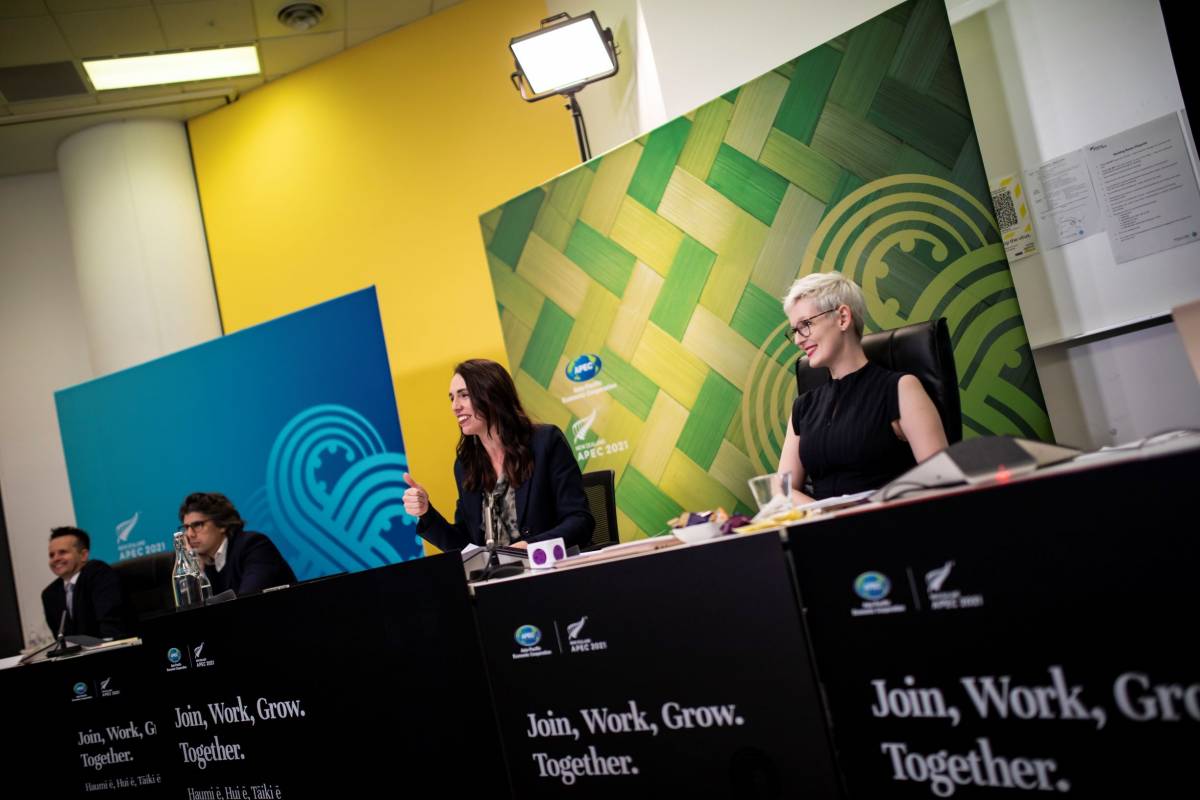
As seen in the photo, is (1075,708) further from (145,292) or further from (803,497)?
(145,292)

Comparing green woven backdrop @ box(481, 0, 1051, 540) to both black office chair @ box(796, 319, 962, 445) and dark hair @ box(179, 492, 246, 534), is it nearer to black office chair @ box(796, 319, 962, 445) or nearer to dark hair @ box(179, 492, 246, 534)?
black office chair @ box(796, 319, 962, 445)

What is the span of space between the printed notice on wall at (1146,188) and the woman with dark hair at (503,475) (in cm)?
177

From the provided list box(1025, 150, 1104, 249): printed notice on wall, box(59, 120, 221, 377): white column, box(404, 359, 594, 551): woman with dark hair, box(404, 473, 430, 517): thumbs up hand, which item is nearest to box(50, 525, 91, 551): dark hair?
box(59, 120, 221, 377): white column

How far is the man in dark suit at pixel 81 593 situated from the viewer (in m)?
3.53

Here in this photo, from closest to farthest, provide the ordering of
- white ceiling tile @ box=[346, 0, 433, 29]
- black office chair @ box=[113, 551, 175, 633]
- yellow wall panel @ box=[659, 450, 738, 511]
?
1. yellow wall panel @ box=[659, 450, 738, 511]
2. black office chair @ box=[113, 551, 175, 633]
3. white ceiling tile @ box=[346, 0, 433, 29]

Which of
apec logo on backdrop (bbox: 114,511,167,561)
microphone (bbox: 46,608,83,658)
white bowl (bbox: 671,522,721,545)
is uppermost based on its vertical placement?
apec logo on backdrop (bbox: 114,511,167,561)

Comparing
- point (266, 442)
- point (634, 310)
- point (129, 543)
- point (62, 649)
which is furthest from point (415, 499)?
point (129, 543)

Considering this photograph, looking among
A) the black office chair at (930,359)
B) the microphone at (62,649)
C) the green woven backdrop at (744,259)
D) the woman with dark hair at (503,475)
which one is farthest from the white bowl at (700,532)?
the microphone at (62,649)

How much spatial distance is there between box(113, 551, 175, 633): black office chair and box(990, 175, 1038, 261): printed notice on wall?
3.35 meters

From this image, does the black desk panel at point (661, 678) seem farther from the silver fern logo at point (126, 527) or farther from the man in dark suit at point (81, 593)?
the silver fern logo at point (126, 527)

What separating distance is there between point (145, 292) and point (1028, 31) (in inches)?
191

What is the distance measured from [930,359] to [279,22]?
404cm

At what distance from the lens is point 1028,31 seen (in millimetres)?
2779

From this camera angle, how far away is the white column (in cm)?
539
